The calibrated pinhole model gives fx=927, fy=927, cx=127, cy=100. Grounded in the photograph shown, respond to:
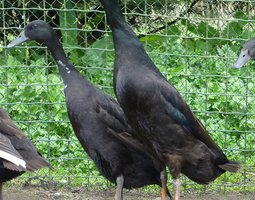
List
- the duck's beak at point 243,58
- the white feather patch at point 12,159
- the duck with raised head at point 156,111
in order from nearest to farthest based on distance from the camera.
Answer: the white feather patch at point 12,159, the duck with raised head at point 156,111, the duck's beak at point 243,58

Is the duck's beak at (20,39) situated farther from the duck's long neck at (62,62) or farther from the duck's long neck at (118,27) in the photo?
the duck's long neck at (118,27)

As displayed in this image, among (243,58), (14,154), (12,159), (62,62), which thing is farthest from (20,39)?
(243,58)

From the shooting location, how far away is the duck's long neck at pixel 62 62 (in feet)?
25.8

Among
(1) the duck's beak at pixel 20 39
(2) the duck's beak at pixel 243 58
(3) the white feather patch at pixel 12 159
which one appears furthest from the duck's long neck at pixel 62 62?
(2) the duck's beak at pixel 243 58

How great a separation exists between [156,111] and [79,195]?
1.79 meters

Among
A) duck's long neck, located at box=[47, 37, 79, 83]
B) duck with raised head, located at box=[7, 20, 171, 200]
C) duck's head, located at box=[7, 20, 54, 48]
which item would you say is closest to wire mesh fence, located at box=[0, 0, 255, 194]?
duck's head, located at box=[7, 20, 54, 48]

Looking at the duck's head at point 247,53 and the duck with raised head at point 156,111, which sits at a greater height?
the duck's head at point 247,53

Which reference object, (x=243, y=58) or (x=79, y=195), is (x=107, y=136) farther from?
(x=243, y=58)

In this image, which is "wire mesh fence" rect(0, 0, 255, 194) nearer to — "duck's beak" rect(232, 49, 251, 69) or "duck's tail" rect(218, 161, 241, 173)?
"duck's beak" rect(232, 49, 251, 69)

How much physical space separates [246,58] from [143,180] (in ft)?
4.47

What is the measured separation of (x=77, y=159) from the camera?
876 centimetres

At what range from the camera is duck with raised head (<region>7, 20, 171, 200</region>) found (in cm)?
759

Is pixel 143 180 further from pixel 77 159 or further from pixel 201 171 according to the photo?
pixel 77 159

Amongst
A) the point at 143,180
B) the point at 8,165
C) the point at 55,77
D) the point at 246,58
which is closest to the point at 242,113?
the point at 246,58
